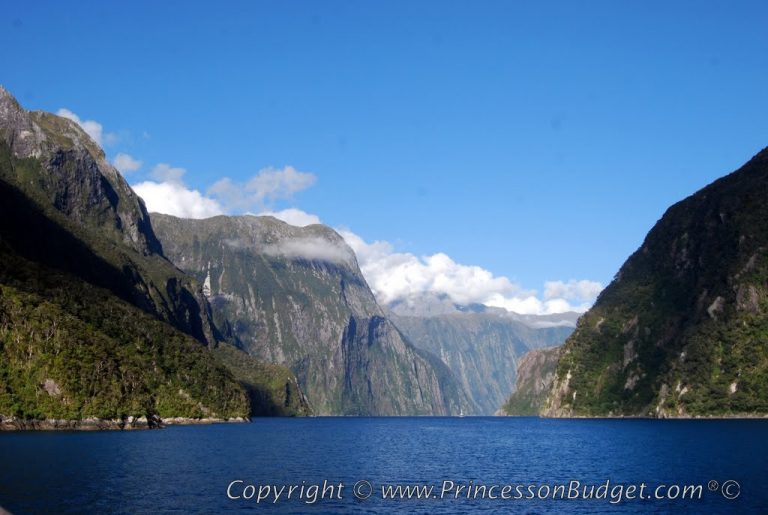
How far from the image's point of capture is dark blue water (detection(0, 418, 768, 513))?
6550 cm

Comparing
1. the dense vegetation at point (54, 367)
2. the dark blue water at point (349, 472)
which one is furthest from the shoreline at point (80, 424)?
the dark blue water at point (349, 472)

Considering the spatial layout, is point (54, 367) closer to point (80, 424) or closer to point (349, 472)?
point (80, 424)

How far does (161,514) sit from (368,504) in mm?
17786

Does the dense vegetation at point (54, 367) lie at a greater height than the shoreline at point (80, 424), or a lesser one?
greater

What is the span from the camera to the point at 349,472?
93.8 m

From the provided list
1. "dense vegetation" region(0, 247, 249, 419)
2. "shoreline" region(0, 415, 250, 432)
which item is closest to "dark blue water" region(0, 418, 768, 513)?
"shoreline" region(0, 415, 250, 432)

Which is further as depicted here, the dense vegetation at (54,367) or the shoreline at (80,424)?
the dense vegetation at (54,367)

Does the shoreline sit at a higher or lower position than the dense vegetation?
lower

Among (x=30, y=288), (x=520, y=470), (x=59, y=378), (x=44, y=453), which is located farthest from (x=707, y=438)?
(x=30, y=288)

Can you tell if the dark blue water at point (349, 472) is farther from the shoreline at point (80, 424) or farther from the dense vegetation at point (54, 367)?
the dense vegetation at point (54, 367)

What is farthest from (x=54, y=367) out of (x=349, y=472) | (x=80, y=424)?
(x=349, y=472)

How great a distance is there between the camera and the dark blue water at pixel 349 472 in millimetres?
65500

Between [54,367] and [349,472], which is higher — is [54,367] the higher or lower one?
the higher one

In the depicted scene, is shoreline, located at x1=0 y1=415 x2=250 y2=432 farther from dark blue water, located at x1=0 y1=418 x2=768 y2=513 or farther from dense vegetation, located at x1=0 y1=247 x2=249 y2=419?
dark blue water, located at x1=0 y1=418 x2=768 y2=513
